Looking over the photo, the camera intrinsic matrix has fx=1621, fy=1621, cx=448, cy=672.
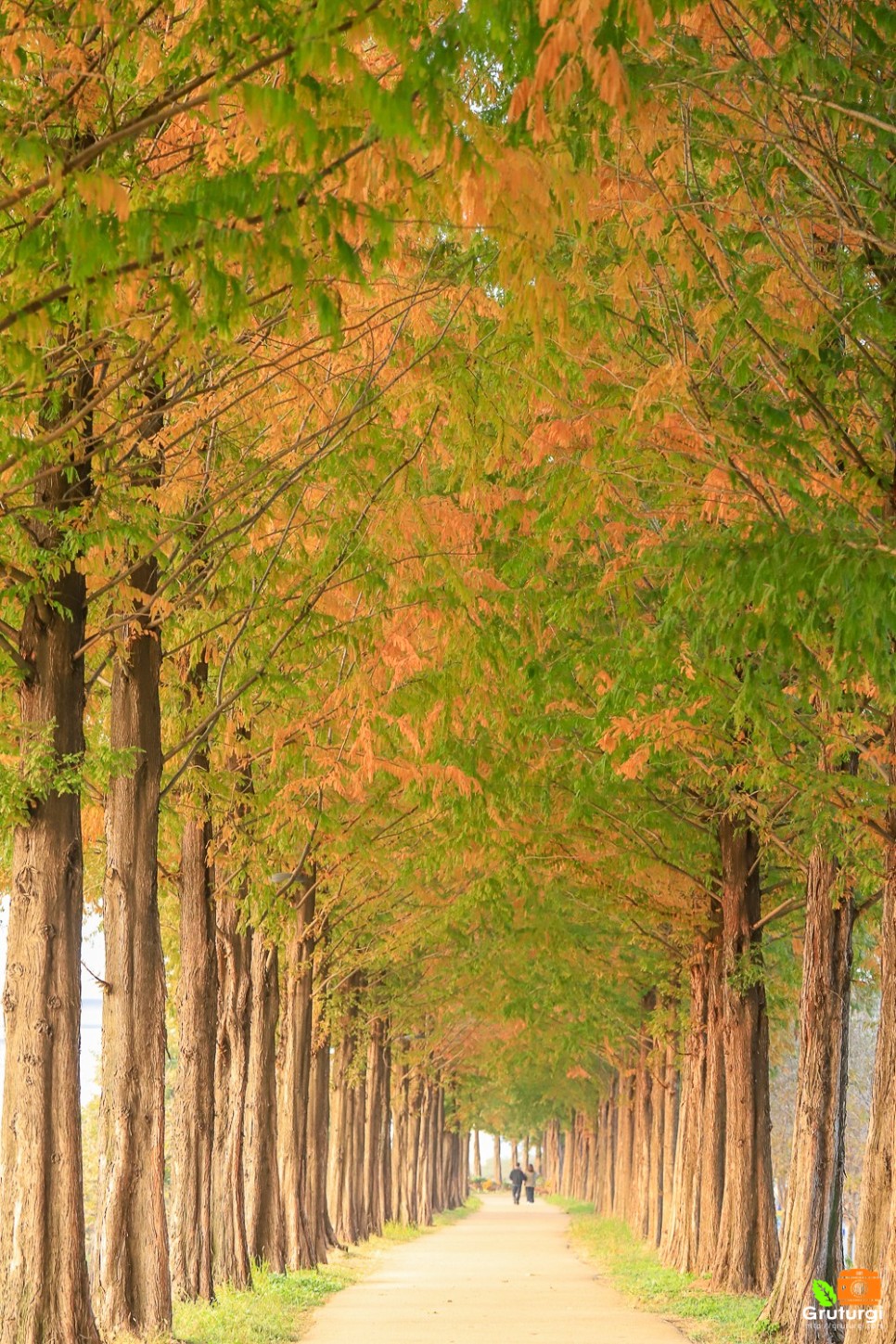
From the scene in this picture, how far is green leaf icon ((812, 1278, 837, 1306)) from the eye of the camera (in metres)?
13.7

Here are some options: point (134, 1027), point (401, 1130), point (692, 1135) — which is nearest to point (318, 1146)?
point (692, 1135)

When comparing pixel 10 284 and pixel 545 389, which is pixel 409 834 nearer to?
pixel 545 389

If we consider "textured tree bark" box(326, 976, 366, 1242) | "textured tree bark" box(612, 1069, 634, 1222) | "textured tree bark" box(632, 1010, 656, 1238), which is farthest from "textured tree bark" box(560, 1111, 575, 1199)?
"textured tree bark" box(326, 976, 366, 1242)

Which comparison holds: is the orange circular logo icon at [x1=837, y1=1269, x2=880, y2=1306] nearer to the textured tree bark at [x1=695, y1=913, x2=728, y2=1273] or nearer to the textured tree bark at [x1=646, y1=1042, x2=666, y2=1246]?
the textured tree bark at [x1=695, y1=913, x2=728, y2=1273]

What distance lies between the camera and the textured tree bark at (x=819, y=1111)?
14.3 m

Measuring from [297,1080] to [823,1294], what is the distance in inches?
434

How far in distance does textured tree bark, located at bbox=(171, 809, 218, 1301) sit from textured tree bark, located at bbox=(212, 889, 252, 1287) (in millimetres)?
2665

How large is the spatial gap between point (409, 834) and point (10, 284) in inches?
604

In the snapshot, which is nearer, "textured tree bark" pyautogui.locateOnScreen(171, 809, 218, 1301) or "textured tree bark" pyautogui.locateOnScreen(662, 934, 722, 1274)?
"textured tree bark" pyautogui.locateOnScreen(171, 809, 218, 1301)

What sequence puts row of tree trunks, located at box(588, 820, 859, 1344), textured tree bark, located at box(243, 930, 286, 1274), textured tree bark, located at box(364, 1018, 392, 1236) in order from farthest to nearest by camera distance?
textured tree bark, located at box(364, 1018, 392, 1236)
textured tree bark, located at box(243, 930, 286, 1274)
row of tree trunks, located at box(588, 820, 859, 1344)

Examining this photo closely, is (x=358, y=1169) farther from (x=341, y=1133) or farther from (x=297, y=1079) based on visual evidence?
(x=297, y=1079)

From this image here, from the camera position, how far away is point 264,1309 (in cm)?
1628

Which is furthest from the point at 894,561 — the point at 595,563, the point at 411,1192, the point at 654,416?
the point at 411,1192

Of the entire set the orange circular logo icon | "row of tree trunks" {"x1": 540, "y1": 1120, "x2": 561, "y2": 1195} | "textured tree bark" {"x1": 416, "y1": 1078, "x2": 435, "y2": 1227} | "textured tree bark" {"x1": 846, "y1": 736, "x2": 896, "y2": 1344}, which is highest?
"textured tree bark" {"x1": 846, "y1": 736, "x2": 896, "y2": 1344}
